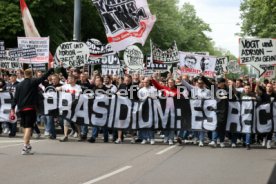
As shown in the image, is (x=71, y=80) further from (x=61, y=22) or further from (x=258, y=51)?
(x=61, y=22)

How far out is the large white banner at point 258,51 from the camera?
19562 mm

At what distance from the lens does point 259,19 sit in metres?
56.0

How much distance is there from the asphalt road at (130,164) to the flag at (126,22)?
3.74m

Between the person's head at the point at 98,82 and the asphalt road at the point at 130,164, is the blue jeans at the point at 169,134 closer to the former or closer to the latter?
the asphalt road at the point at 130,164

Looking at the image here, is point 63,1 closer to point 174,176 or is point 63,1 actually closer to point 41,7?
point 41,7

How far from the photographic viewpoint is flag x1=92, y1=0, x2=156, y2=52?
1836 cm

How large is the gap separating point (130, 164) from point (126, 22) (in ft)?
24.8

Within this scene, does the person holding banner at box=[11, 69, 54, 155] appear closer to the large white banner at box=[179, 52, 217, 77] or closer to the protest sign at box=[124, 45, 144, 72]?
the protest sign at box=[124, 45, 144, 72]

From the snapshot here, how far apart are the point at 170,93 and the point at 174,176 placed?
7044 millimetres

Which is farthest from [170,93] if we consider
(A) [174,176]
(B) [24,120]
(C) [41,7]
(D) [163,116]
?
(C) [41,7]

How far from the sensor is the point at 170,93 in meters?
17.2

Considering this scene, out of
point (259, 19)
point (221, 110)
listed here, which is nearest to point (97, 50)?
point (221, 110)

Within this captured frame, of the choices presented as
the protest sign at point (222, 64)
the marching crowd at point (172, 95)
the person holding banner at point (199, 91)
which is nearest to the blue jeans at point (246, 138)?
the marching crowd at point (172, 95)

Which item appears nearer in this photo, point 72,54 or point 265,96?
point 265,96
